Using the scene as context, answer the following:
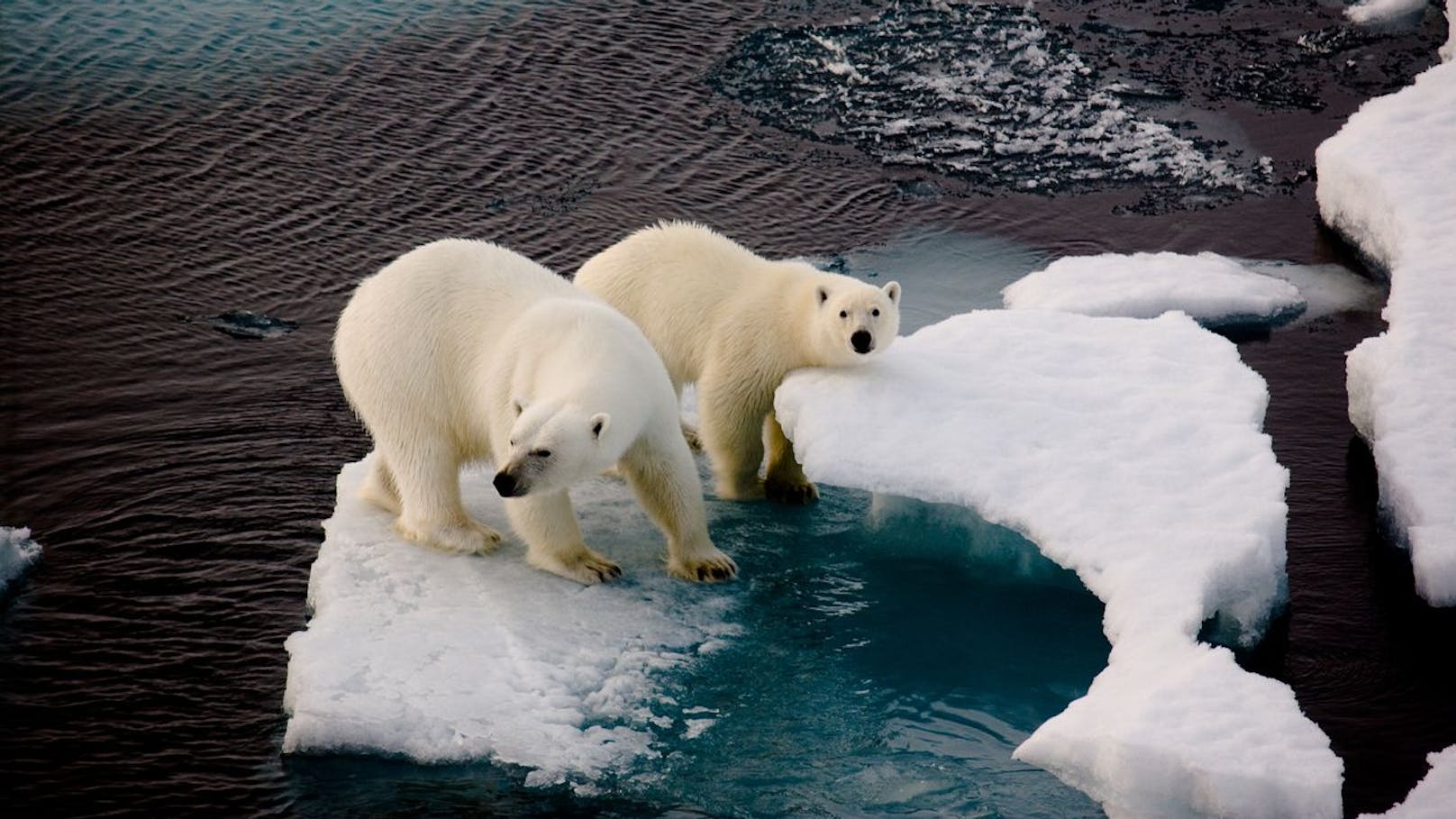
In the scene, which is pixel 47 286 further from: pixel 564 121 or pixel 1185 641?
pixel 1185 641

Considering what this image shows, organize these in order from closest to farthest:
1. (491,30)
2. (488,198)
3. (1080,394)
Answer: (1080,394) → (488,198) → (491,30)

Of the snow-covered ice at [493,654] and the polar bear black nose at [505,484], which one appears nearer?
the snow-covered ice at [493,654]

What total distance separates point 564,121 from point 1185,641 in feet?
25.1

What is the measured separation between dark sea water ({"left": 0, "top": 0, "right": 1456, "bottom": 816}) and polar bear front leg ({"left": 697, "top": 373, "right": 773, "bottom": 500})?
0.67m

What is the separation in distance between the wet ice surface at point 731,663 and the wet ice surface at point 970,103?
15.8 ft

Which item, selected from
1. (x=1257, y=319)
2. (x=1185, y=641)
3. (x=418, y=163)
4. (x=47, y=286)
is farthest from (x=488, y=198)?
(x=1185, y=641)

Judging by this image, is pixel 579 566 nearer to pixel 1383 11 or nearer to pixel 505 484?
pixel 505 484

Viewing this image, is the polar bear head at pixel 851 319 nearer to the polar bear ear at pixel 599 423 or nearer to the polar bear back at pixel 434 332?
the polar bear back at pixel 434 332

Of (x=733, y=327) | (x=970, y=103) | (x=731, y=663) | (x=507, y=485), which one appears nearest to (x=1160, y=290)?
(x=733, y=327)

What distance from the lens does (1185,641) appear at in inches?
221

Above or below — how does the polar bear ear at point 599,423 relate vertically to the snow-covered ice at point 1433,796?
above

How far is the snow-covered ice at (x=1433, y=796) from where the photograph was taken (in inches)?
203

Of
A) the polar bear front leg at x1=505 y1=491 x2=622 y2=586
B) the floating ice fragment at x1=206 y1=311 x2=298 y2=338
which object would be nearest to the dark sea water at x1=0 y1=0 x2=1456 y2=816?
the floating ice fragment at x1=206 y1=311 x2=298 y2=338

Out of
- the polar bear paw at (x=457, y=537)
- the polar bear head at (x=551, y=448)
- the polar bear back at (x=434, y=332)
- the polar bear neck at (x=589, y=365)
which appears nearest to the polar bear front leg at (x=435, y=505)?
the polar bear paw at (x=457, y=537)
